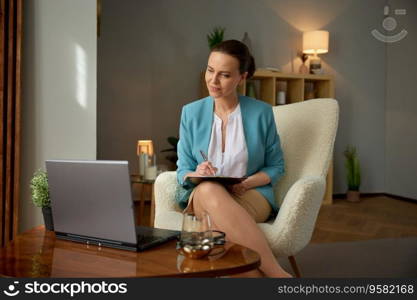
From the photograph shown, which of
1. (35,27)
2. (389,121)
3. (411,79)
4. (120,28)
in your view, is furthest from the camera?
(389,121)

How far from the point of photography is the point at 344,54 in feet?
19.9

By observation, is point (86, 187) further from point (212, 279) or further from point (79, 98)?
point (79, 98)

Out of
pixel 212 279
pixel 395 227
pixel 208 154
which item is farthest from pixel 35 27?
pixel 395 227

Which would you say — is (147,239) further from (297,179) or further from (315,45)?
(315,45)

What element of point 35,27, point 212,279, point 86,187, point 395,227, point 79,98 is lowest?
point 395,227

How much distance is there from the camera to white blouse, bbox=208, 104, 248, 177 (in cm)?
215

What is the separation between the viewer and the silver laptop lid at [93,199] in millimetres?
1308

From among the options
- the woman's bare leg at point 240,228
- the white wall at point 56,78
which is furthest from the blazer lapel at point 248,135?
the white wall at point 56,78

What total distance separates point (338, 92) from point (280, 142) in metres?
3.90

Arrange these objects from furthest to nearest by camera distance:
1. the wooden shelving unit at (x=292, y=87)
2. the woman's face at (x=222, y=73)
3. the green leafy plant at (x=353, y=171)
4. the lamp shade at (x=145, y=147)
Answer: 1. the green leafy plant at (x=353, y=171)
2. the wooden shelving unit at (x=292, y=87)
3. the lamp shade at (x=145, y=147)
4. the woman's face at (x=222, y=73)

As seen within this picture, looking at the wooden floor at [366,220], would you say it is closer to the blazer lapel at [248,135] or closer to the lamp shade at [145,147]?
the lamp shade at [145,147]

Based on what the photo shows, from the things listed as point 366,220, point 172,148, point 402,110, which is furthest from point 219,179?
point 402,110

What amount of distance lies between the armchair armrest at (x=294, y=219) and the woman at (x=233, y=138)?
177mm

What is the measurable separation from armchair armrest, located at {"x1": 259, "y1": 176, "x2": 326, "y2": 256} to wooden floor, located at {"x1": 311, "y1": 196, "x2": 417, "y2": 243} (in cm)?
189
